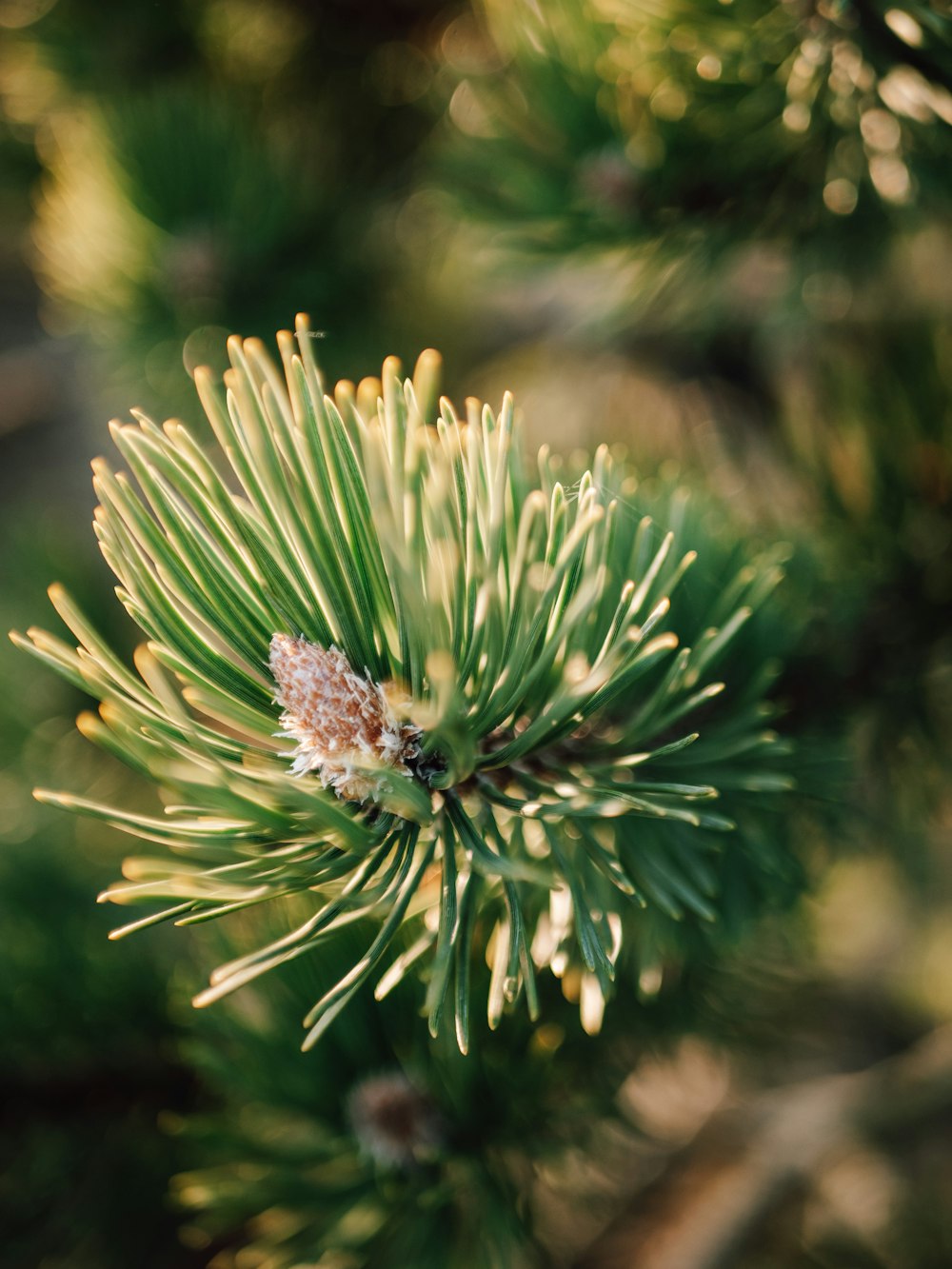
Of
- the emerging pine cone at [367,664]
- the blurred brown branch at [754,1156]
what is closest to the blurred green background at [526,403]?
the blurred brown branch at [754,1156]

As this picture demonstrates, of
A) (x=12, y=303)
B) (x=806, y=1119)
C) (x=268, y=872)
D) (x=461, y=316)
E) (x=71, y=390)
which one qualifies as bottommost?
(x=806, y=1119)

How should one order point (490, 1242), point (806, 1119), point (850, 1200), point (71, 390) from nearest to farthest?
1. point (490, 1242)
2. point (806, 1119)
3. point (850, 1200)
4. point (71, 390)

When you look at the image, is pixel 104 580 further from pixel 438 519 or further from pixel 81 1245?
pixel 438 519

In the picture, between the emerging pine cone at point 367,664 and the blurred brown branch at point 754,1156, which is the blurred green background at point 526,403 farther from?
the emerging pine cone at point 367,664

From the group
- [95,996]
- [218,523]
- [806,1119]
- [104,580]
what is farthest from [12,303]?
[806,1119]

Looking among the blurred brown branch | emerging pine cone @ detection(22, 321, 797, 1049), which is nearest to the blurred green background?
the blurred brown branch

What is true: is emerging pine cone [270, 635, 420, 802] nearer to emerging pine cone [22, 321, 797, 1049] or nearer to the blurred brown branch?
emerging pine cone [22, 321, 797, 1049]

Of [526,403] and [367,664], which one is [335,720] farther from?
[526,403]
